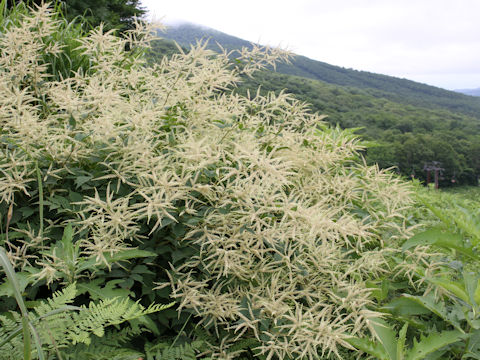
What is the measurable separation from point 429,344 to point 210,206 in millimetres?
1155

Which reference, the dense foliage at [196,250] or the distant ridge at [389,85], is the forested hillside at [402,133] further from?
the distant ridge at [389,85]

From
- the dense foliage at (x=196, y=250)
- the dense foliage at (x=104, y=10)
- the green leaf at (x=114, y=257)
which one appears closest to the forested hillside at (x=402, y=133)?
the dense foliage at (x=104, y=10)

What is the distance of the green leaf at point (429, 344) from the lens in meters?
1.55

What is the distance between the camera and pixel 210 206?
1917mm

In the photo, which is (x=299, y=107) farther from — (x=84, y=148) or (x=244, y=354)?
(x=244, y=354)

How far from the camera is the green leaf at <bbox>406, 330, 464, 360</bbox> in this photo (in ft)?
5.08

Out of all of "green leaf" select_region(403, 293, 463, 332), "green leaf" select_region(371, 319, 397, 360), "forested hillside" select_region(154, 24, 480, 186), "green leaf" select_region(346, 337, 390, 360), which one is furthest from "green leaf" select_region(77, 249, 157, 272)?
"forested hillside" select_region(154, 24, 480, 186)

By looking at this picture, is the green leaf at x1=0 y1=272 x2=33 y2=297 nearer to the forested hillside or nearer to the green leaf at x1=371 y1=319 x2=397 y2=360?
the green leaf at x1=371 y1=319 x2=397 y2=360

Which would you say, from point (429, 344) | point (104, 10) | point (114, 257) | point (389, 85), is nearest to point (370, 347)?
point (429, 344)

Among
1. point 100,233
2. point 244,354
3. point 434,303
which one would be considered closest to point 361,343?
point 434,303

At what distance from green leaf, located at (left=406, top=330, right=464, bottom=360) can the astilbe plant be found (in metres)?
0.22

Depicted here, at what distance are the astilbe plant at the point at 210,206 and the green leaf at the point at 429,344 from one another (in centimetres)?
22

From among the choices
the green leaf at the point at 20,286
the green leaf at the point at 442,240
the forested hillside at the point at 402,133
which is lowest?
the green leaf at the point at 20,286

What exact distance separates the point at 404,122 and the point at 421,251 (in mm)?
24649
